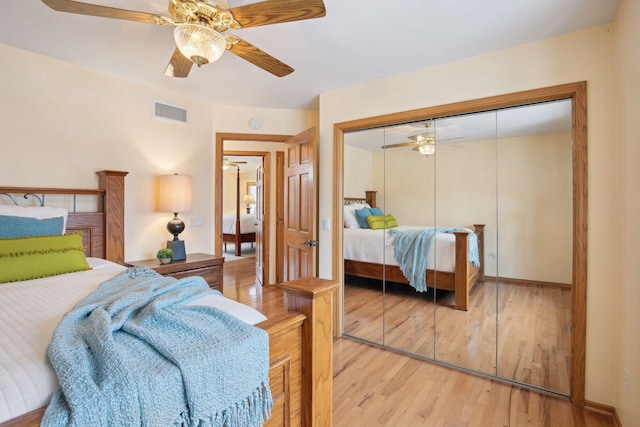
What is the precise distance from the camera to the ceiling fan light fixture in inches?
59.1

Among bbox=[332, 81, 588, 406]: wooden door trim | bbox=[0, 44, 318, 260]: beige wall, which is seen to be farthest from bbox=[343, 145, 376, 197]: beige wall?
bbox=[332, 81, 588, 406]: wooden door trim

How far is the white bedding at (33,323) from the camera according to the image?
70 cm

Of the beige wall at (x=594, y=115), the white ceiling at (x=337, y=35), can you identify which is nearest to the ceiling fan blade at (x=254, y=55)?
the white ceiling at (x=337, y=35)

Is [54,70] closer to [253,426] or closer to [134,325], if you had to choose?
[134,325]

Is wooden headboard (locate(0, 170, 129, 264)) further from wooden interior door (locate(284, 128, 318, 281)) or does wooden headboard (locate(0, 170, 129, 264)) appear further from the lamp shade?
wooden interior door (locate(284, 128, 318, 281))

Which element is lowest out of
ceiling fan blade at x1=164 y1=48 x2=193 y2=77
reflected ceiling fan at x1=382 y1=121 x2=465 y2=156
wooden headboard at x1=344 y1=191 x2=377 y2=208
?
wooden headboard at x1=344 y1=191 x2=377 y2=208

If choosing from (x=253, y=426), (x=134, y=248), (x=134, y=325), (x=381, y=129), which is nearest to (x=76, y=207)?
(x=134, y=248)

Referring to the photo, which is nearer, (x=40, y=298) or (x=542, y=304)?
(x=40, y=298)

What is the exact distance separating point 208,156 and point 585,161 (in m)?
3.45

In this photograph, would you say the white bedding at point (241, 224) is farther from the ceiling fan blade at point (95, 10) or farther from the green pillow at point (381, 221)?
the ceiling fan blade at point (95, 10)

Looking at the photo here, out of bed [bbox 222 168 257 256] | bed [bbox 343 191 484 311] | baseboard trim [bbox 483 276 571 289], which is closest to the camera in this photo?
baseboard trim [bbox 483 276 571 289]

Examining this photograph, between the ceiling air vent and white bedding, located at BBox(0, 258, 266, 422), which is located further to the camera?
the ceiling air vent

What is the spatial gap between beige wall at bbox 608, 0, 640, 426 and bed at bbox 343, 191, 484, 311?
82 centimetres

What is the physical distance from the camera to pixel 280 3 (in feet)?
4.57
